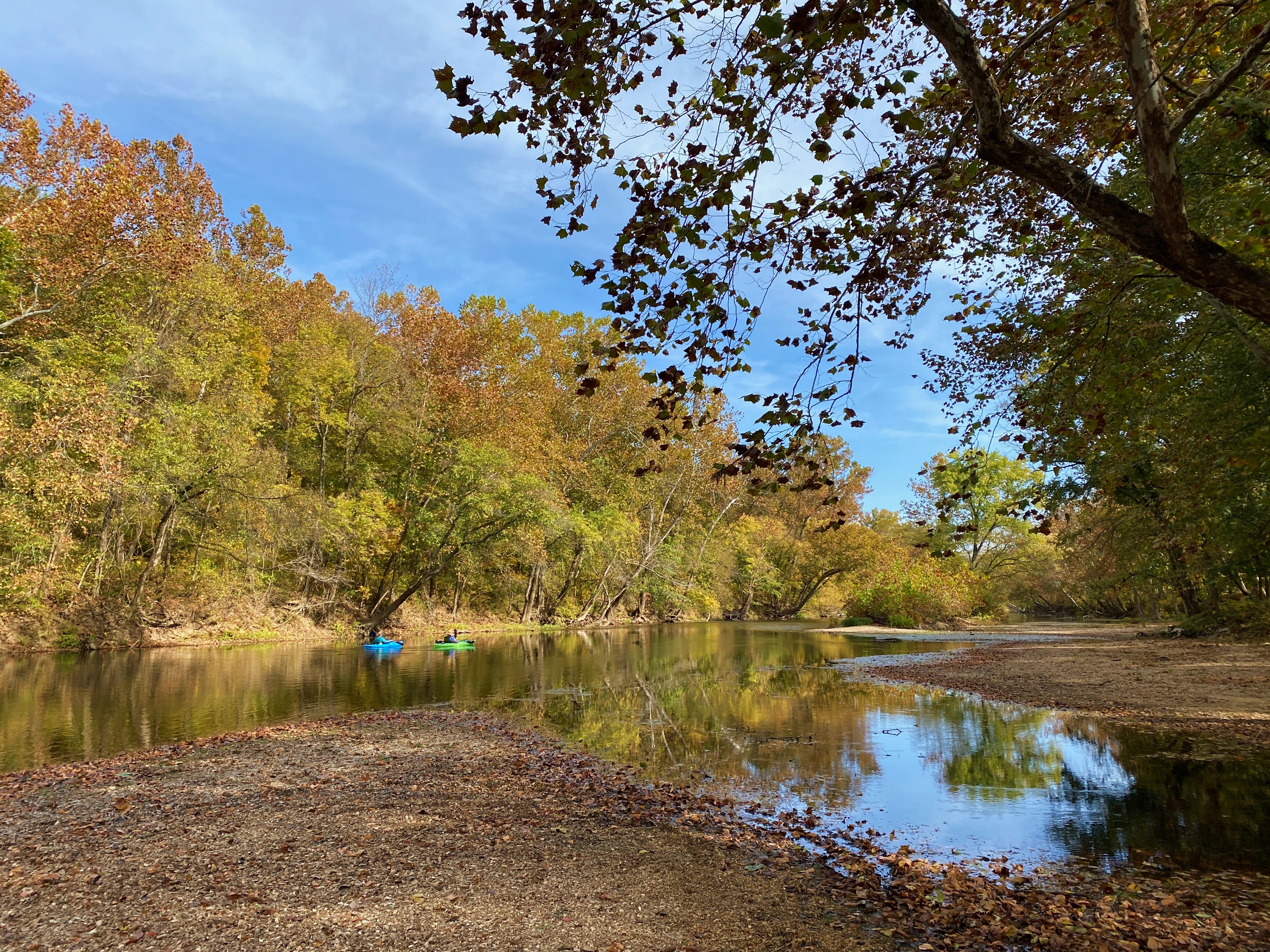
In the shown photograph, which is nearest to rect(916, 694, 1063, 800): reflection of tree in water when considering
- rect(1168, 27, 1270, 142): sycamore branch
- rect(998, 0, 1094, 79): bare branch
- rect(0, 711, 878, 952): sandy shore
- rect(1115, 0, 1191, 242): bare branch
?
rect(0, 711, 878, 952): sandy shore

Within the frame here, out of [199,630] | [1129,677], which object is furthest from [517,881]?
[199,630]

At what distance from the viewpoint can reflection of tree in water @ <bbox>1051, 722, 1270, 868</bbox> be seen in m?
6.13

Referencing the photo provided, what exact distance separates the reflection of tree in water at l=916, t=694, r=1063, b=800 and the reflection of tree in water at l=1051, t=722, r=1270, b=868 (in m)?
0.61

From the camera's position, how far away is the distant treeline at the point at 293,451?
1728 centimetres

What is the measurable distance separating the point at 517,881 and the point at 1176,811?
276 inches

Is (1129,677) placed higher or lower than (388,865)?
lower

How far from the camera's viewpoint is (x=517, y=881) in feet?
17.6

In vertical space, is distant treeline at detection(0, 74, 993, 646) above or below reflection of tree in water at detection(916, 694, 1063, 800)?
above

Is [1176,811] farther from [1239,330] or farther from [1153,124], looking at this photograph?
[1153,124]

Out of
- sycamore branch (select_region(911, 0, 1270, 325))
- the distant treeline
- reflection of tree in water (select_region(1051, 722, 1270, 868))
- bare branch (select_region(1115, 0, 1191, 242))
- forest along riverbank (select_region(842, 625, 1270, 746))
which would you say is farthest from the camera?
the distant treeline

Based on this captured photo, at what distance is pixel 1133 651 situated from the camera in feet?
74.6

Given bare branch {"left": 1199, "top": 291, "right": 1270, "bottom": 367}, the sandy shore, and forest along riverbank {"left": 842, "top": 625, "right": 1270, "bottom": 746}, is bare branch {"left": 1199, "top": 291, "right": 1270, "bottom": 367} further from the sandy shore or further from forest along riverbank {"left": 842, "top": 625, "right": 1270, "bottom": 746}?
the sandy shore

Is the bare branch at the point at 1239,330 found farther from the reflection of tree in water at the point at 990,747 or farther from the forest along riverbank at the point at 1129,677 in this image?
the forest along riverbank at the point at 1129,677

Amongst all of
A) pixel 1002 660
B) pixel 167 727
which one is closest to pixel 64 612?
pixel 167 727
